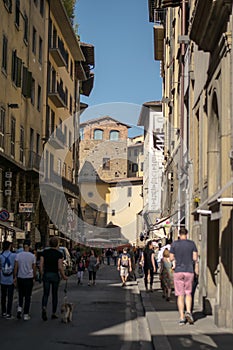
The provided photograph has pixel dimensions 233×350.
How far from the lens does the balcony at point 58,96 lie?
45.5m

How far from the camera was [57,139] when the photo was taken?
47906 mm

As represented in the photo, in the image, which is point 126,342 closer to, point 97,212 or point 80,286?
point 80,286

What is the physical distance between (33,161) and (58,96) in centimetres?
862

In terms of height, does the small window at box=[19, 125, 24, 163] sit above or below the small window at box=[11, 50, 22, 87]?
below

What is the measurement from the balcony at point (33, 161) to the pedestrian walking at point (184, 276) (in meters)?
24.8

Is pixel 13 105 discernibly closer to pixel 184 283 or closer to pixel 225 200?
pixel 184 283

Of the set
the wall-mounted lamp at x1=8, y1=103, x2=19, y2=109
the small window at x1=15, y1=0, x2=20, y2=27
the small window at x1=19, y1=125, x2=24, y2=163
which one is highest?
the small window at x1=15, y1=0, x2=20, y2=27

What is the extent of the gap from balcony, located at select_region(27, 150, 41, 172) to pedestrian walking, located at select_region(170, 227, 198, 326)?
81.3 feet

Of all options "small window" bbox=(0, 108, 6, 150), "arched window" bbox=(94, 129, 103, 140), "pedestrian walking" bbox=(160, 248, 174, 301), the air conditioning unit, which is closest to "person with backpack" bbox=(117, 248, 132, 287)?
"pedestrian walking" bbox=(160, 248, 174, 301)

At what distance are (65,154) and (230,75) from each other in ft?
132

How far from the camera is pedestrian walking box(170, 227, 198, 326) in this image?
1358cm

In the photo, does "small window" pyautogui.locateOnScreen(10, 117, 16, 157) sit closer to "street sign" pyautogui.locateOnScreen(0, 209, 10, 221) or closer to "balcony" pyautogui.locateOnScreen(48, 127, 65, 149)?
"street sign" pyautogui.locateOnScreen(0, 209, 10, 221)

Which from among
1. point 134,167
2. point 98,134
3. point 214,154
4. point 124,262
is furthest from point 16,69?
point 134,167

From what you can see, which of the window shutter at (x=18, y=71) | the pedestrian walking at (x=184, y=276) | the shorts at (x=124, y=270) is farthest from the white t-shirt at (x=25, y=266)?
the window shutter at (x=18, y=71)
